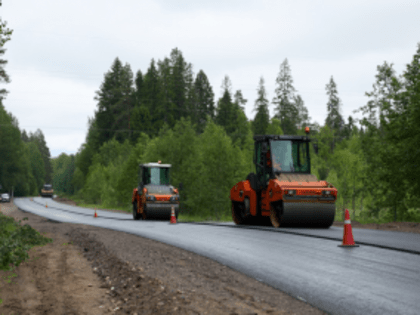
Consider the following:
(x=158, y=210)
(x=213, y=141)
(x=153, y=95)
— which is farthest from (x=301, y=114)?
(x=158, y=210)

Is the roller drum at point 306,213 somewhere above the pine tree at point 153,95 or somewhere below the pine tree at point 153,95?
below

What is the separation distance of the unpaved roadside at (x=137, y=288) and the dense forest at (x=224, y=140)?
800cm

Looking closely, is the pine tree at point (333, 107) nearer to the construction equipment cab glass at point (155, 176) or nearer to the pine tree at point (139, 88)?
the pine tree at point (139, 88)

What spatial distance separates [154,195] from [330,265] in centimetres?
1861

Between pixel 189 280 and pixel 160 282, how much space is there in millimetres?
525

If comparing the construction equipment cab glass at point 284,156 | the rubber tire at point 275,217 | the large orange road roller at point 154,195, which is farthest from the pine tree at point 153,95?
the rubber tire at point 275,217

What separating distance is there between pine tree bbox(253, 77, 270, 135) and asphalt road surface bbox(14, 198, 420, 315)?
68485mm

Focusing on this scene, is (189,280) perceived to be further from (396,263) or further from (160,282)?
(396,263)

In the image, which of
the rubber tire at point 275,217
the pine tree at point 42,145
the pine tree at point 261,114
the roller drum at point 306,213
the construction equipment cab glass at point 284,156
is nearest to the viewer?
the roller drum at point 306,213

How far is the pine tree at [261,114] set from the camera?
270 feet

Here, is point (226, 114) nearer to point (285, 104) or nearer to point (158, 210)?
point (285, 104)

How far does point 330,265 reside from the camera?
8.63 meters

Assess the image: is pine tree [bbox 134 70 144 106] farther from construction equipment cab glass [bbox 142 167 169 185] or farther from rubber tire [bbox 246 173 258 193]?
rubber tire [bbox 246 173 258 193]

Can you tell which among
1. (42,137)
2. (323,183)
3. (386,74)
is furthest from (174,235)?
(42,137)
